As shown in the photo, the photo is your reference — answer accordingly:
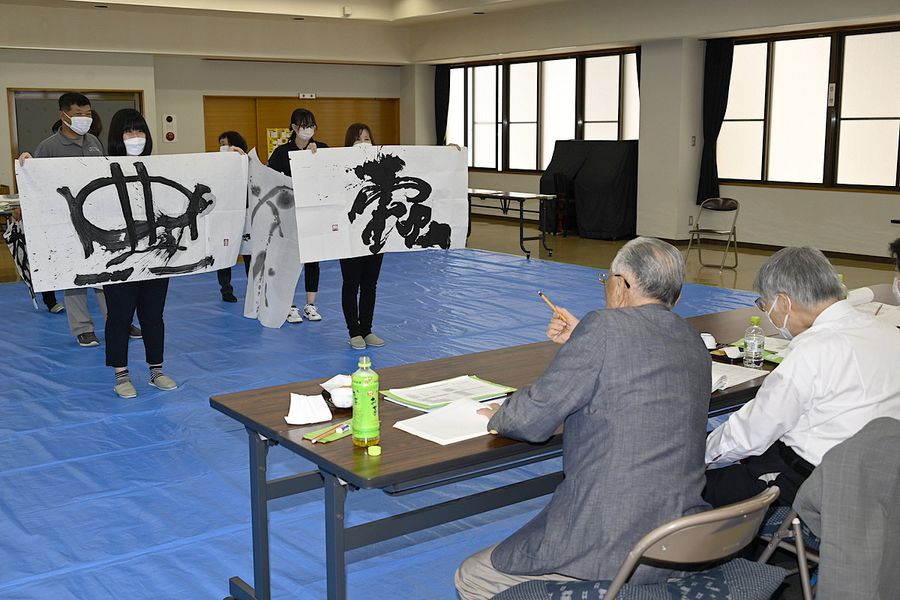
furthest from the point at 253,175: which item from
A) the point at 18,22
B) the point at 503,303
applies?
the point at 18,22

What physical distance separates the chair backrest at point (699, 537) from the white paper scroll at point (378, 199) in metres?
3.94

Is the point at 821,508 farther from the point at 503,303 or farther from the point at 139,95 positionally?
the point at 139,95

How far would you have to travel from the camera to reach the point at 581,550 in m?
1.87

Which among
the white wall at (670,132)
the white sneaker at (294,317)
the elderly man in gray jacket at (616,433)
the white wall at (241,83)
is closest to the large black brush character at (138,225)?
the white sneaker at (294,317)

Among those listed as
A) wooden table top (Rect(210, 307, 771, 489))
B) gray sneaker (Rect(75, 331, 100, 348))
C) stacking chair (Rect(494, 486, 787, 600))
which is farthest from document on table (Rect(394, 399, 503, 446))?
gray sneaker (Rect(75, 331, 100, 348))

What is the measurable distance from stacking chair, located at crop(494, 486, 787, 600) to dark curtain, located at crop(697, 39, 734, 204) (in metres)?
9.85

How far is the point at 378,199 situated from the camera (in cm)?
572

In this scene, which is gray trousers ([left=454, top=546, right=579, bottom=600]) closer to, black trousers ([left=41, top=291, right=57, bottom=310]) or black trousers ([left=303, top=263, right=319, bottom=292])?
black trousers ([left=303, top=263, right=319, bottom=292])

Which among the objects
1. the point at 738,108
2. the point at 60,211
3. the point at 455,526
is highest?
the point at 738,108

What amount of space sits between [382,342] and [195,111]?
9.14 m

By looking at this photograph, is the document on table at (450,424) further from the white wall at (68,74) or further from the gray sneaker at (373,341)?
the white wall at (68,74)

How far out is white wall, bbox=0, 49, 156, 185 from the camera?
39.6 ft

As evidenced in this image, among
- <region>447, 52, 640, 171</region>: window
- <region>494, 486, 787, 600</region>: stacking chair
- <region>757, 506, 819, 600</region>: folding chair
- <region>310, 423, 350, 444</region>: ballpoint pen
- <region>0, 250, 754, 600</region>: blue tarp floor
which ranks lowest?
<region>0, 250, 754, 600</region>: blue tarp floor

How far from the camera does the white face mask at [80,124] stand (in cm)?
511
